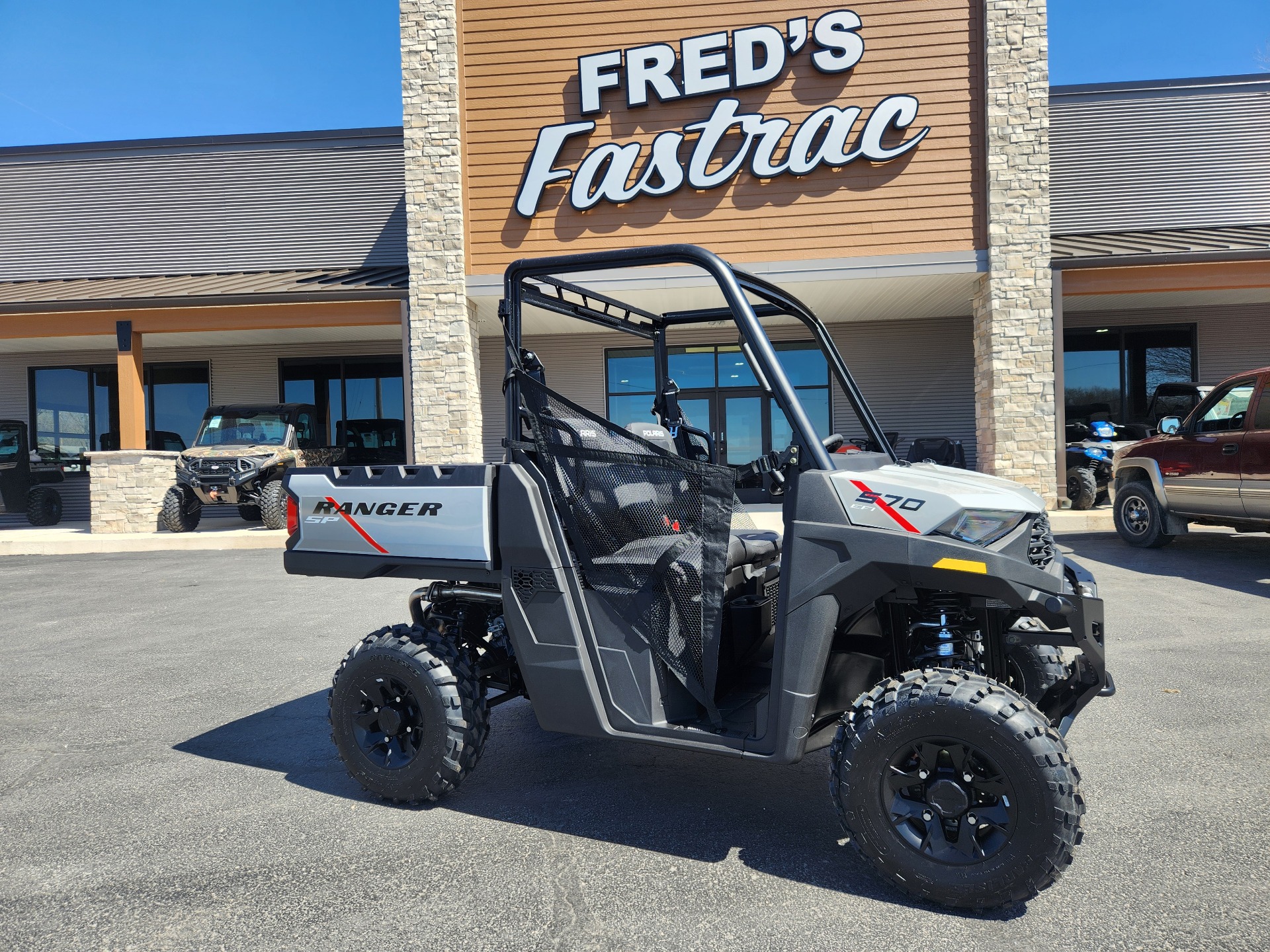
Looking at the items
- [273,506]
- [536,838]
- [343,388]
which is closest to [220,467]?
[273,506]

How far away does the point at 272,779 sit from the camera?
3758mm

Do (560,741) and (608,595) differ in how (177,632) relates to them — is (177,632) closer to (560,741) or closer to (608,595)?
(560,741)

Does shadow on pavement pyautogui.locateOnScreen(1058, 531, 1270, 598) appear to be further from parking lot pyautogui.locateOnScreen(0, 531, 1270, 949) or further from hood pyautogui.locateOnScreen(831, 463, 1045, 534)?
hood pyautogui.locateOnScreen(831, 463, 1045, 534)

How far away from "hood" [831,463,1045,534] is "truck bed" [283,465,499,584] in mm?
1344

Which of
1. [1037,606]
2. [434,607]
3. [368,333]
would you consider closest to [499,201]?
[368,333]

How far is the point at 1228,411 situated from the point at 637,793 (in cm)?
812

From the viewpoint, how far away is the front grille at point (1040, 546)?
8.98 feet

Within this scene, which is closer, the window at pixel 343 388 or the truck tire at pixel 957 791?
the truck tire at pixel 957 791

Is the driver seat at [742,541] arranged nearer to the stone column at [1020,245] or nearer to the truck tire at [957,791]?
the truck tire at [957,791]

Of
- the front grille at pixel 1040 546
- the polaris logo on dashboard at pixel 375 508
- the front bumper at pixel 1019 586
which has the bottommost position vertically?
the front bumper at pixel 1019 586

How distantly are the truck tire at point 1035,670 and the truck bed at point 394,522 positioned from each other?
2.17 m

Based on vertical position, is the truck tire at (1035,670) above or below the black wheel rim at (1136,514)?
below

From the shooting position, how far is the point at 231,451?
13742 millimetres

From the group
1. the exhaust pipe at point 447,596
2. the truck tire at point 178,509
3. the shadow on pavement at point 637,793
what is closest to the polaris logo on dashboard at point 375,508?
the exhaust pipe at point 447,596
